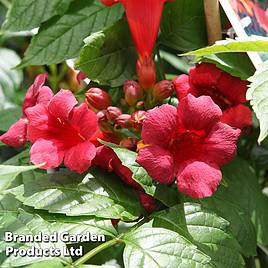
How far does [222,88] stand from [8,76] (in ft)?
4.28

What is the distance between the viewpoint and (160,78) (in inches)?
56.7

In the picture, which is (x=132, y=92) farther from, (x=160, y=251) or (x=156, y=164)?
(x=160, y=251)

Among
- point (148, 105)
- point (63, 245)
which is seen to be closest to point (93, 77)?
point (148, 105)

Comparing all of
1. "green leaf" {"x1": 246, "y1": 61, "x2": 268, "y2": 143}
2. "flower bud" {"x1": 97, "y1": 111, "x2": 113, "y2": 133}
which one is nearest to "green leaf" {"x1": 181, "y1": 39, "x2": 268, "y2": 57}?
"green leaf" {"x1": 246, "y1": 61, "x2": 268, "y2": 143}

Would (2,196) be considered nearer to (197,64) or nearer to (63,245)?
(63,245)

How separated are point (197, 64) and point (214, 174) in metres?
0.26

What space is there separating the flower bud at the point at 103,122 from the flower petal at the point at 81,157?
0.21 ft

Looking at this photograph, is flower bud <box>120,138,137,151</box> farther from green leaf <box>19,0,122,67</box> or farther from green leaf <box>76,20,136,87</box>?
green leaf <box>19,0,122,67</box>

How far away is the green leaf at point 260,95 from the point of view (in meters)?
1.03

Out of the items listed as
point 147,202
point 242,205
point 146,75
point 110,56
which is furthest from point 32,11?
point 242,205

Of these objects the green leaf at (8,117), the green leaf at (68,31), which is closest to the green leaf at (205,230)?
the green leaf at (68,31)

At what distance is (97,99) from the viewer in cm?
127

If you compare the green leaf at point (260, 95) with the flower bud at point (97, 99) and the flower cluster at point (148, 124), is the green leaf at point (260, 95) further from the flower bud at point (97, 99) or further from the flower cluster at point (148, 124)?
the flower bud at point (97, 99)

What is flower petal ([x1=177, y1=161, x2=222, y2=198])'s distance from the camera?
1.12m
